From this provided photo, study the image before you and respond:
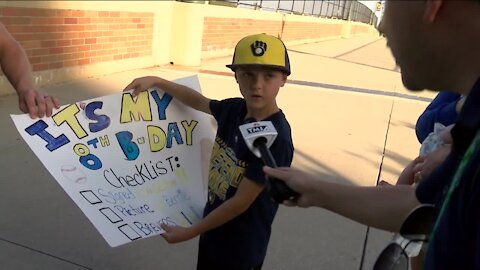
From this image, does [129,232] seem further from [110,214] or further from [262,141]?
[262,141]

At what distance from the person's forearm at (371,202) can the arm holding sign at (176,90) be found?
1.23 m

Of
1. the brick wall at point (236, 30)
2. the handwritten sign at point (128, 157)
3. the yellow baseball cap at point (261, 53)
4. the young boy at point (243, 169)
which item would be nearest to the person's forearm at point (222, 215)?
the young boy at point (243, 169)

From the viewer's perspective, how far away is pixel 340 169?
516 cm

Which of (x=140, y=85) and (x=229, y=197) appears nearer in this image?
(x=229, y=197)

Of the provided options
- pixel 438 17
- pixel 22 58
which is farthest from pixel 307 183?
pixel 22 58

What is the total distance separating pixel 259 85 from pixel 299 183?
30.4 inches

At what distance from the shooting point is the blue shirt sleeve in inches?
92.6

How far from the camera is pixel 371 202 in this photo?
53.0 inches

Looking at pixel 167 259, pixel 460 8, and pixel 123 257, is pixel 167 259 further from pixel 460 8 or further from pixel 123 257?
pixel 460 8

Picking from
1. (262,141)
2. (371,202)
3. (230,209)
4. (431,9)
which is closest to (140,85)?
(230,209)

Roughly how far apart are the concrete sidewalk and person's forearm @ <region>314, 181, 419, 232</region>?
2017 millimetres

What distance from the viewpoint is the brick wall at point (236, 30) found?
41.1 ft

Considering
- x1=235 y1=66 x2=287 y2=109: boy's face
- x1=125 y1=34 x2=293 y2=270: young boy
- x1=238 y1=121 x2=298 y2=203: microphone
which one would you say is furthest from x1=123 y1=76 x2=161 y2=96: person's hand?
x1=238 y1=121 x2=298 y2=203: microphone

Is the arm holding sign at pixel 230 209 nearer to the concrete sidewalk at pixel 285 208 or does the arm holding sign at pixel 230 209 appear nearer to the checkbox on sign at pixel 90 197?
the checkbox on sign at pixel 90 197
